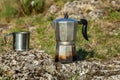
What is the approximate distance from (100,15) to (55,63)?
382cm

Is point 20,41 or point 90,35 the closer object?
point 20,41

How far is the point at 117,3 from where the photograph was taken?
352 inches

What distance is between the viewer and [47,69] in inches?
182

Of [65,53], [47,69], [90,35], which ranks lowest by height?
[47,69]

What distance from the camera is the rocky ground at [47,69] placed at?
14.5 feet

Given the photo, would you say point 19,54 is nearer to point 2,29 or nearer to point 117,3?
point 2,29

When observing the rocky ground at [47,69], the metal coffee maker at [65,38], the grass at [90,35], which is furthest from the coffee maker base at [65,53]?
the grass at [90,35]

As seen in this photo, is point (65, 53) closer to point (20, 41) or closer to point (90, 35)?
point (20, 41)

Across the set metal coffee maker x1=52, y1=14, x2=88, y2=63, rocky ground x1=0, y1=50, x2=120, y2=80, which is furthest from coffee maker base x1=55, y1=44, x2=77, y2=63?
rocky ground x1=0, y1=50, x2=120, y2=80

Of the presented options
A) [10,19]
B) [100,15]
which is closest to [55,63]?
[100,15]

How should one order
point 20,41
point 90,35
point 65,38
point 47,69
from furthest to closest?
1. point 90,35
2. point 20,41
3. point 65,38
4. point 47,69

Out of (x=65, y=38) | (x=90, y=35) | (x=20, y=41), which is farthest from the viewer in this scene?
(x=90, y=35)

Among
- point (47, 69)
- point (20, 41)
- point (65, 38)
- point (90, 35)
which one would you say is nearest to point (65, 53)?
point (65, 38)

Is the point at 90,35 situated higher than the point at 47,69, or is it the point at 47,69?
the point at 90,35
